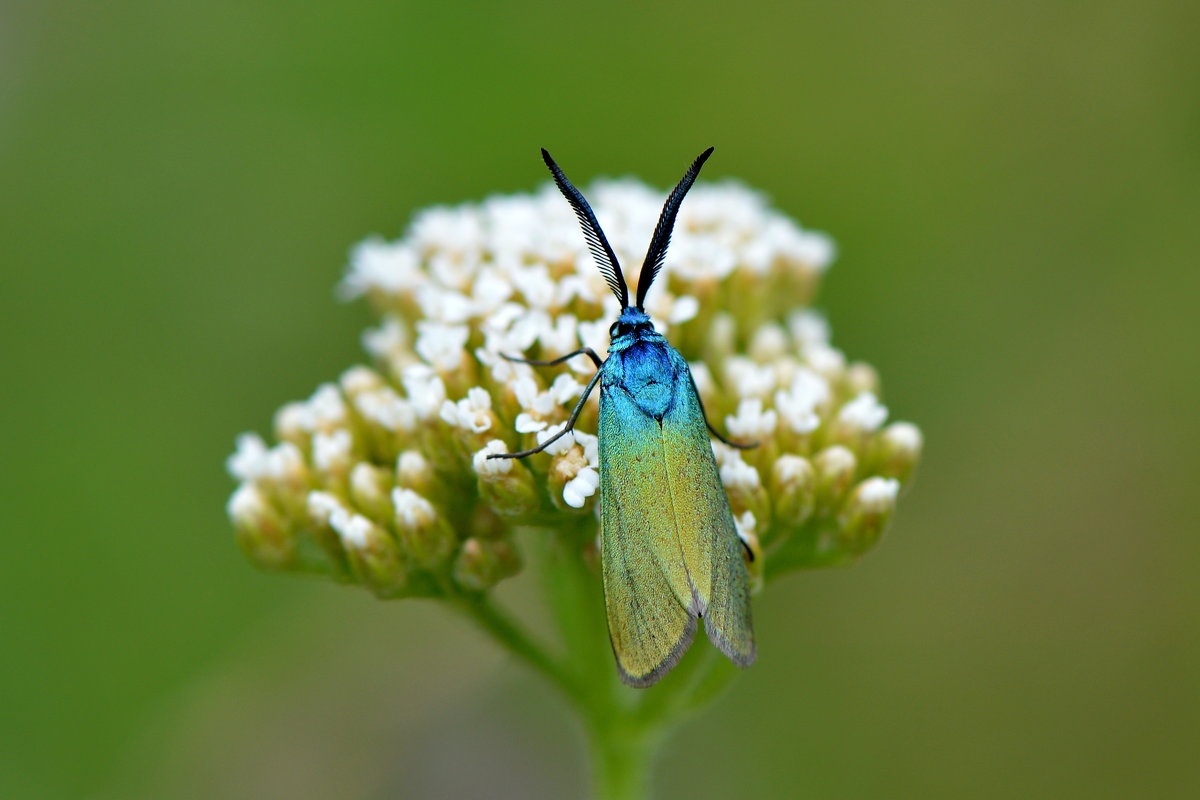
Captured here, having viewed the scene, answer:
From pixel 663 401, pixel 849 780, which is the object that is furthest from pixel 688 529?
pixel 849 780

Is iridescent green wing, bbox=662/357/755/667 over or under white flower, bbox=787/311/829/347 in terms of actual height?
under

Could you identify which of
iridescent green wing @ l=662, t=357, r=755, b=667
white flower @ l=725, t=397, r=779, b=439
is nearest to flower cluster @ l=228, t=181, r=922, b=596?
white flower @ l=725, t=397, r=779, b=439

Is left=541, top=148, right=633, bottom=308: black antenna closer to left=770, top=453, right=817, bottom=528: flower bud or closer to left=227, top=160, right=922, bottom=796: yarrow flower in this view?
left=227, top=160, right=922, bottom=796: yarrow flower

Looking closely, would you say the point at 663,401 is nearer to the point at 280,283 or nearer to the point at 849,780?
the point at 849,780

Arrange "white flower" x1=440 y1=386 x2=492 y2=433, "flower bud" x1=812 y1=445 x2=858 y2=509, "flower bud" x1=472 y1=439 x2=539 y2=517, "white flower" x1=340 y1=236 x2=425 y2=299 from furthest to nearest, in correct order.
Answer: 1. "white flower" x1=340 y1=236 x2=425 y2=299
2. "flower bud" x1=812 y1=445 x2=858 y2=509
3. "white flower" x1=440 y1=386 x2=492 y2=433
4. "flower bud" x1=472 y1=439 x2=539 y2=517

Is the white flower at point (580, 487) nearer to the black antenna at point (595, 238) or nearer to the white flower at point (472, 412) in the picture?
the white flower at point (472, 412)

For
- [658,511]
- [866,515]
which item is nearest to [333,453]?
[658,511]

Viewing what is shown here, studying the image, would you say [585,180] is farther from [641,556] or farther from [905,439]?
[641,556]

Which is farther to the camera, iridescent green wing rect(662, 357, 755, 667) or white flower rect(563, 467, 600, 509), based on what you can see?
white flower rect(563, 467, 600, 509)
